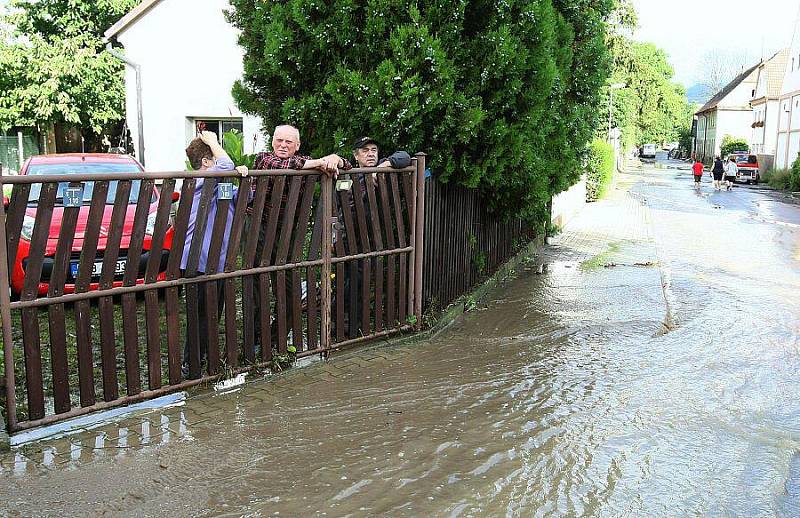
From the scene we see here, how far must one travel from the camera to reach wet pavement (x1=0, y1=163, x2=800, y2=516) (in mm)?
4016

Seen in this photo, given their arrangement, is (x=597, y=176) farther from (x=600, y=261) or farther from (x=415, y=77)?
(x=415, y=77)

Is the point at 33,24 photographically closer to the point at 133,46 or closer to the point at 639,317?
the point at 133,46

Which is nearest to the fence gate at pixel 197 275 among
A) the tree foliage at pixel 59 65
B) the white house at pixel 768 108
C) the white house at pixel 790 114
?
the tree foliage at pixel 59 65

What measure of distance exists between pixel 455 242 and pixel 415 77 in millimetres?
2123

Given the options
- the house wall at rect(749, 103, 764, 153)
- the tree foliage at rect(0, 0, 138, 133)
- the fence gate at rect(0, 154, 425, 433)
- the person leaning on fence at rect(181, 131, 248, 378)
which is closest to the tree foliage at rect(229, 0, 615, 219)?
the fence gate at rect(0, 154, 425, 433)

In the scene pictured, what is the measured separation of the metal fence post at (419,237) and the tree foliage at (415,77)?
0.38m

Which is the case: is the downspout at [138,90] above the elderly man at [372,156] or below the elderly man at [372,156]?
above

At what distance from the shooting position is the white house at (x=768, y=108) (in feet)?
177

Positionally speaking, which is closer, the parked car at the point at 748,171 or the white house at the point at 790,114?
the white house at the point at 790,114

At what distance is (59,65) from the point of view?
2884cm

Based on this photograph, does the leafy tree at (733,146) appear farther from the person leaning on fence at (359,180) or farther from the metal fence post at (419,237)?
the person leaning on fence at (359,180)

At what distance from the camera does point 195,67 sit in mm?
20125

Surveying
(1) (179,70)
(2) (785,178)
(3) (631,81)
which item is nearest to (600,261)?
(1) (179,70)

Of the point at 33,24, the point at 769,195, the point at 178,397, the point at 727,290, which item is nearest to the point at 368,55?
the point at 178,397
